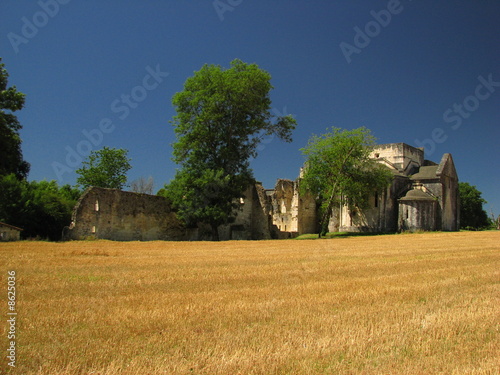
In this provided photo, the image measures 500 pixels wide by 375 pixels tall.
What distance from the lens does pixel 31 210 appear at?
2730 cm

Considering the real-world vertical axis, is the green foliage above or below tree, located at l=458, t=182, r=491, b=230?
below

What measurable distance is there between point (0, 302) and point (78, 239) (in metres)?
23.3

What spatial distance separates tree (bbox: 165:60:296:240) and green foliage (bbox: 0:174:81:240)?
858cm

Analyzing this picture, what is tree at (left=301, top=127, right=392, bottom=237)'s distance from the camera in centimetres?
4050

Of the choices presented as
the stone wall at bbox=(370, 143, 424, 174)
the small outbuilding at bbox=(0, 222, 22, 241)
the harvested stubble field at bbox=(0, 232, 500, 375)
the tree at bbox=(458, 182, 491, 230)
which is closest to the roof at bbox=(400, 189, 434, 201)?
the stone wall at bbox=(370, 143, 424, 174)

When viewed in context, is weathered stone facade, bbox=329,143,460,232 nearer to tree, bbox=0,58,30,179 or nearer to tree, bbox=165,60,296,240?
tree, bbox=165,60,296,240

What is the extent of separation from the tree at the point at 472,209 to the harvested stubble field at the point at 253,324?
66372 millimetres

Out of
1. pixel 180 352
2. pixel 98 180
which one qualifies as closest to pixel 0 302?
pixel 180 352

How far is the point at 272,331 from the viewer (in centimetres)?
495

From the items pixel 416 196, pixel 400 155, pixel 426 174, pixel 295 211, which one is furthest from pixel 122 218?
pixel 426 174

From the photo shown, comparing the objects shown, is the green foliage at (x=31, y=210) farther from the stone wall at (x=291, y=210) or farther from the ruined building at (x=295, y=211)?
the stone wall at (x=291, y=210)

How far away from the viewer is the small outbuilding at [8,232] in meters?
22.1

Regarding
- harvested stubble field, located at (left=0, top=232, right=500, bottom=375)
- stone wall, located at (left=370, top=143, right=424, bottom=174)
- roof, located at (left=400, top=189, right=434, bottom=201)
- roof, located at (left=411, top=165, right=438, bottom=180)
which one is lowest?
harvested stubble field, located at (left=0, top=232, right=500, bottom=375)

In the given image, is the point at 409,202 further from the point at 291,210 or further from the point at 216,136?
the point at 216,136
